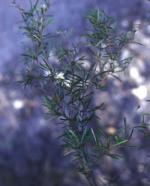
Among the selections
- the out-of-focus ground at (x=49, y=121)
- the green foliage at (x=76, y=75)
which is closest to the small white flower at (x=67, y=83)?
the green foliage at (x=76, y=75)

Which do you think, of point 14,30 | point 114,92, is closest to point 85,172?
point 114,92

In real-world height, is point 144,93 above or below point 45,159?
above

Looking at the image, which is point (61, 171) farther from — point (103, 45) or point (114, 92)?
point (103, 45)

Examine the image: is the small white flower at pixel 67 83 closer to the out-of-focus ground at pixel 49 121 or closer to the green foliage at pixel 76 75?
the green foliage at pixel 76 75

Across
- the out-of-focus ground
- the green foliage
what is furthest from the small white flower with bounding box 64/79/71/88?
the out-of-focus ground

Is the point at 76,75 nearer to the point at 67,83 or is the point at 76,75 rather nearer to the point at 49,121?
the point at 67,83

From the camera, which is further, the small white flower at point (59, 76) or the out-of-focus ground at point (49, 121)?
the out-of-focus ground at point (49, 121)

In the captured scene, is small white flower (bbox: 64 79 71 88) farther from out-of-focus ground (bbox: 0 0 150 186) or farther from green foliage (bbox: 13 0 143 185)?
out-of-focus ground (bbox: 0 0 150 186)

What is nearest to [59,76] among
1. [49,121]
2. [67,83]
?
[67,83]
